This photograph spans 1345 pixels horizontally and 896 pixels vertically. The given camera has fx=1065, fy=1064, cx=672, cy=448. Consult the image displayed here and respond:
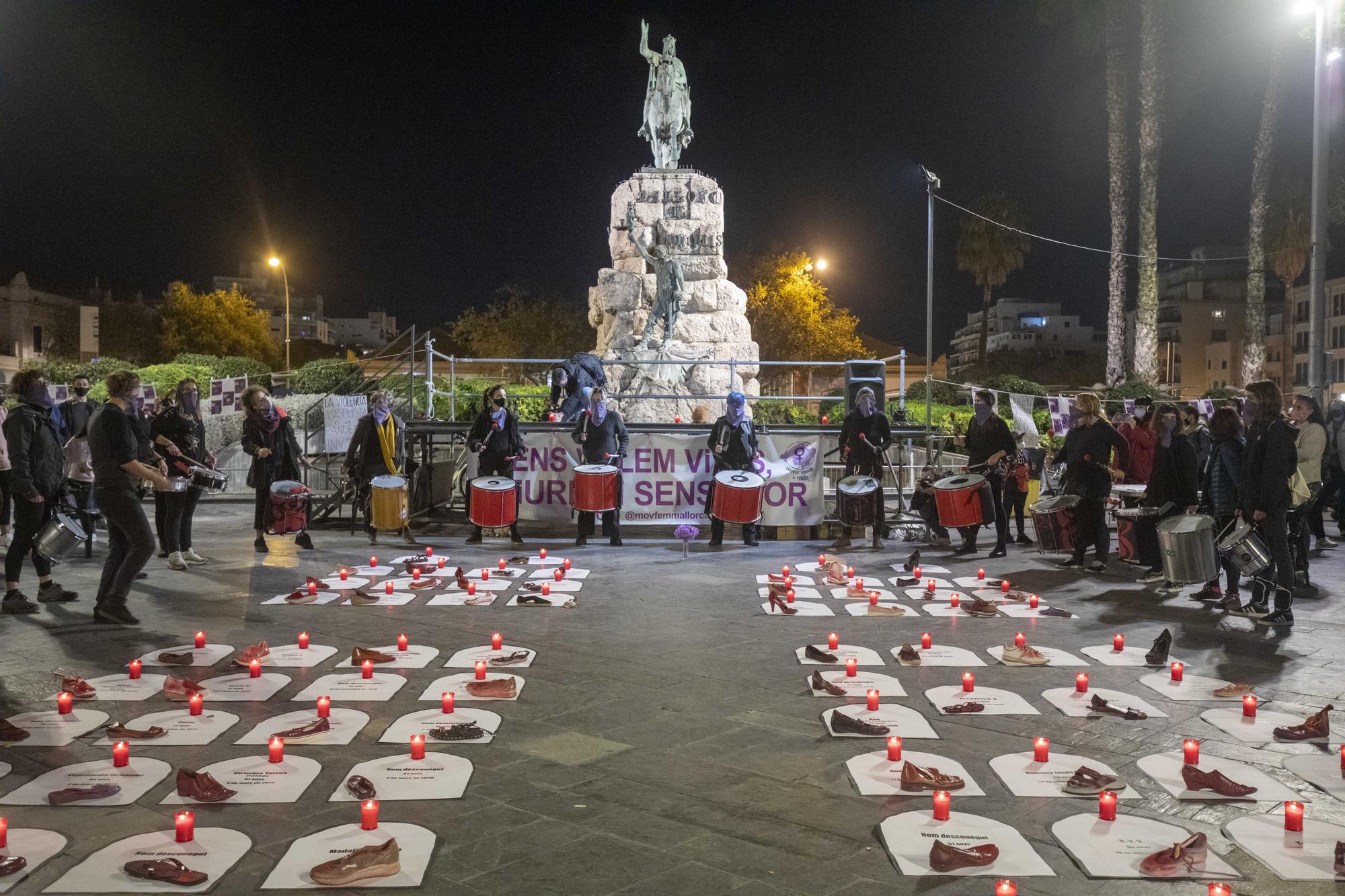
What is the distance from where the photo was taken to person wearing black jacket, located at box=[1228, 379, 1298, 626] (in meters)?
8.38

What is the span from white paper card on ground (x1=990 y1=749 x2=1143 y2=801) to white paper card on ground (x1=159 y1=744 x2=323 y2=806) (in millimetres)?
3136

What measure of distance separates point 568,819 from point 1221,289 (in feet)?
280

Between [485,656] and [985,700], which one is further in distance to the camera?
[485,656]

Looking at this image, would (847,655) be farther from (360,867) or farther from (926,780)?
(360,867)

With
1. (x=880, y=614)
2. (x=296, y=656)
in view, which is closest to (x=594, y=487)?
(x=880, y=614)

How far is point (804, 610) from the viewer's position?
9.01 meters

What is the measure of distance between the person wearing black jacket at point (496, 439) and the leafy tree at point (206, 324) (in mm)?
50431

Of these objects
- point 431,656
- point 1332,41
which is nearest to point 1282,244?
point 1332,41

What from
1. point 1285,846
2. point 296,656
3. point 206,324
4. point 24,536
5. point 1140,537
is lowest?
point 1285,846

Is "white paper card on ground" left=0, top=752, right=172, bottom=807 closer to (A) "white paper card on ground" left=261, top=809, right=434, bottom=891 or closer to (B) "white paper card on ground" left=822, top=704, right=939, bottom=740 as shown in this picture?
(A) "white paper card on ground" left=261, top=809, right=434, bottom=891

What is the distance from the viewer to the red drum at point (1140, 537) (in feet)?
34.6

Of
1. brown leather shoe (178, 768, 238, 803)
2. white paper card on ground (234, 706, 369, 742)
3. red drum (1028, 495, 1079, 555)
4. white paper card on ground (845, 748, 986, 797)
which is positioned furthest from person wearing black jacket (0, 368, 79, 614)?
red drum (1028, 495, 1079, 555)

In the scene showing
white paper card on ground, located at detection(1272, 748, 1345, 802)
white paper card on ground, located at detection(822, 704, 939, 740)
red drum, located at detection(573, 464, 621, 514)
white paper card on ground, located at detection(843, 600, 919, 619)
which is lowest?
white paper card on ground, located at detection(1272, 748, 1345, 802)

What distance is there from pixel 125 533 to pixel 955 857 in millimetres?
6790
